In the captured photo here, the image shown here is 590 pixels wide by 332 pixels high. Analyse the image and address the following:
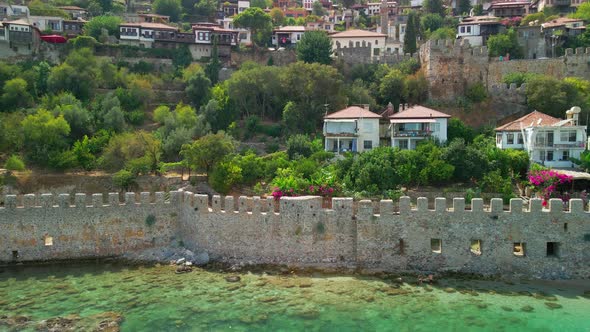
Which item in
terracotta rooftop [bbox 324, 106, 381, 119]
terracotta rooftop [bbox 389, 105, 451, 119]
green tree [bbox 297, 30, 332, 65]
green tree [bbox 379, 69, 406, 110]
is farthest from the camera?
green tree [bbox 297, 30, 332, 65]

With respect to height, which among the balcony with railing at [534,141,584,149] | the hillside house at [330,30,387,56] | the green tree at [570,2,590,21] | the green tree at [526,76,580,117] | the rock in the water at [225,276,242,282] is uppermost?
the green tree at [570,2,590,21]

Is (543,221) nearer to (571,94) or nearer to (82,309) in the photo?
(82,309)

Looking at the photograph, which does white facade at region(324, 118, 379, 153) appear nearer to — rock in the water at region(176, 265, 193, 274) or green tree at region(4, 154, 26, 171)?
rock in the water at region(176, 265, 193, 274)

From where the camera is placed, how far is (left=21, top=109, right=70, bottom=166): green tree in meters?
35.2

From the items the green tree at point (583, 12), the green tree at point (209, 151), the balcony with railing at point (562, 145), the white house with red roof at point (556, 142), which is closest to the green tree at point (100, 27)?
the green tree at point (209, 151)

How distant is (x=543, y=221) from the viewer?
67.3 feet

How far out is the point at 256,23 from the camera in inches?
2387

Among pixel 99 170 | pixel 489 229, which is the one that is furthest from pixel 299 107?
pixel 489 229

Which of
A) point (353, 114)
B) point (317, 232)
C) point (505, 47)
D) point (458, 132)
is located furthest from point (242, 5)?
point (317, 232)

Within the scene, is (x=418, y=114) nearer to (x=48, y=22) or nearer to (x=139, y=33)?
(x=139, y=33)

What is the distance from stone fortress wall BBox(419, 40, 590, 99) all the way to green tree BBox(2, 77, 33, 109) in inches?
1248

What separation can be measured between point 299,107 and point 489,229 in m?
21.8

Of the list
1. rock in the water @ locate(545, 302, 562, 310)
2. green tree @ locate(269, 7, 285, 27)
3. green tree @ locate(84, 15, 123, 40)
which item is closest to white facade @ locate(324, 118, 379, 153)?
rock in the water @ locate(545, 302, 562, 310)

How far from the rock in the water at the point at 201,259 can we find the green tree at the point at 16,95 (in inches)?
1033
